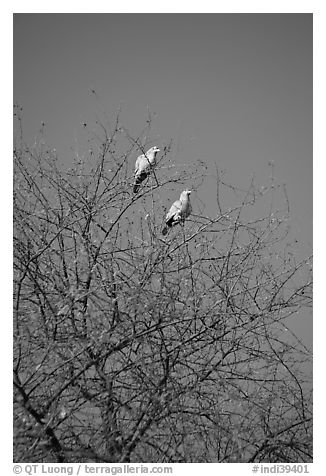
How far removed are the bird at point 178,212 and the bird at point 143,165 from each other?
9.0 inches

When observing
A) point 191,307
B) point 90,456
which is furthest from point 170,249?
point 90,456

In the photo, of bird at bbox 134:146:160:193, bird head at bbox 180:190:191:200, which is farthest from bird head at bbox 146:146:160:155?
bird head at bbox 180:190:191:200

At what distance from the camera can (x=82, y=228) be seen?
335 centimetres

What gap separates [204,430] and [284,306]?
32.0 inches

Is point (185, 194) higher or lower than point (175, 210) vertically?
higher

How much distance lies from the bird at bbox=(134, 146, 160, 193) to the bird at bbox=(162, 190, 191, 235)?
23 cm

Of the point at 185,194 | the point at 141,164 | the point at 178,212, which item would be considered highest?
the point at 141,164

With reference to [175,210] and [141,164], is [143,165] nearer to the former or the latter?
[141,164]

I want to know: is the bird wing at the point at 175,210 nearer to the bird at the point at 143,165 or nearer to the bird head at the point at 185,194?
the bird head at the point at 185,194

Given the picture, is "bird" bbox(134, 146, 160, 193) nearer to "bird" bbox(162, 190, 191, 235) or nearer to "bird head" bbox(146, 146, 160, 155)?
"bird head" bbox(146, 146, 160, 155)

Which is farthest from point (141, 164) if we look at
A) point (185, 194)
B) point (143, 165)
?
point (185, 194)

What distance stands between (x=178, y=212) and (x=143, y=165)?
32 cm

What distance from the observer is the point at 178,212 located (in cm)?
346
